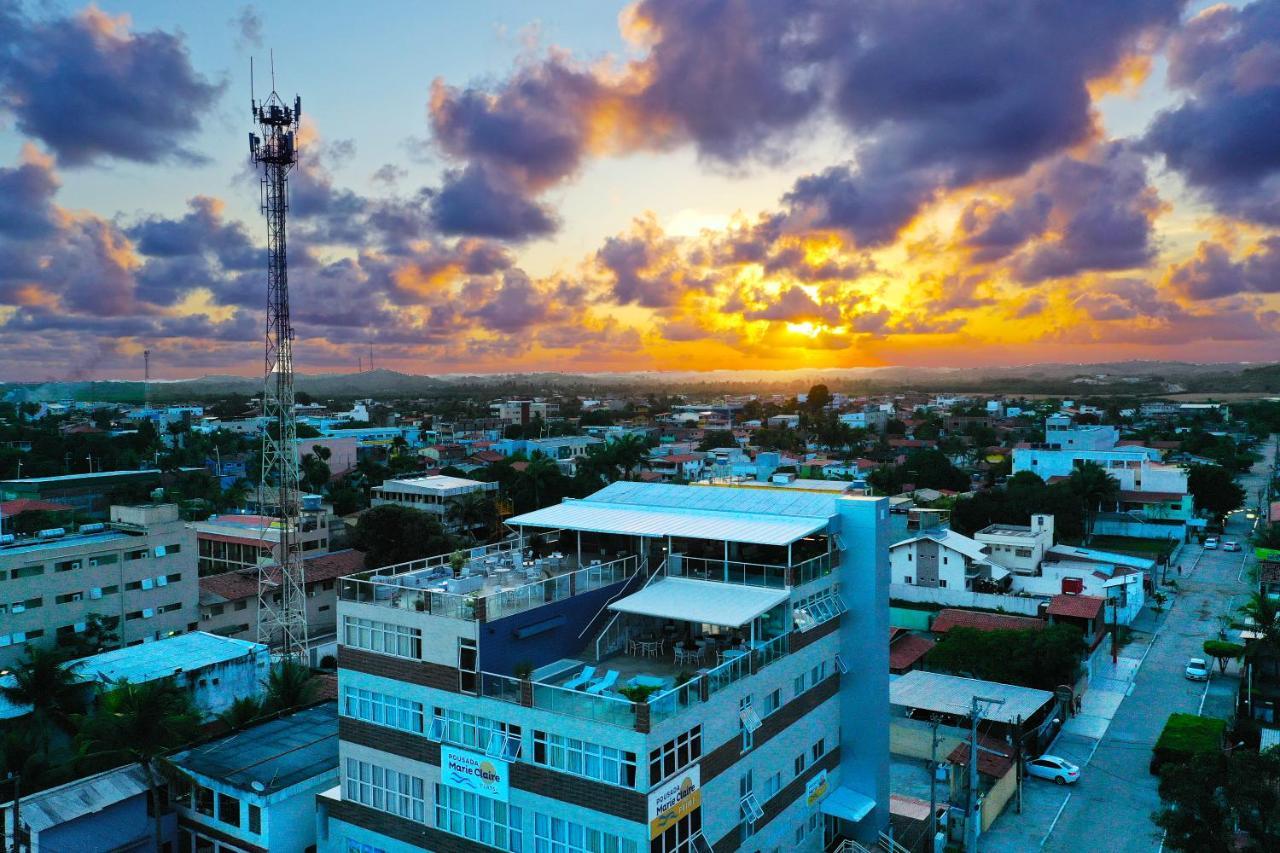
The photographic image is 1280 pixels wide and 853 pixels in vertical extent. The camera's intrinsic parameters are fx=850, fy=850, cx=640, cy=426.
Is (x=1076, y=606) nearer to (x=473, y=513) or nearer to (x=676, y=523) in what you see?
(x=676, y=523)

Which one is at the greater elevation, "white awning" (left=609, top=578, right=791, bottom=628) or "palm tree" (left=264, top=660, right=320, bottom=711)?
"white awning" (left=609, top=578, right=791, bottom=628)

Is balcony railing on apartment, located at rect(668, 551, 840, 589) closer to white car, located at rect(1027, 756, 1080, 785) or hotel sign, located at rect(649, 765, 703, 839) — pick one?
hotel sign, located at rect(649, 765, 703, 839)

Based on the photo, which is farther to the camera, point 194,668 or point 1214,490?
point 1214,490

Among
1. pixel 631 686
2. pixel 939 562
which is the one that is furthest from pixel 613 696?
pixel 939 562

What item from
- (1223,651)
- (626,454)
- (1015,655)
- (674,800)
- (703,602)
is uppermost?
(703,602)

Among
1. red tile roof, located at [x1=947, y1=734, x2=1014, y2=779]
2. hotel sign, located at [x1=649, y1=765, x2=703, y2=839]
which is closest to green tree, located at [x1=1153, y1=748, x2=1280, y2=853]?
red tile roof, located at [x1=947, y1=734, x2=1014, y2=779]

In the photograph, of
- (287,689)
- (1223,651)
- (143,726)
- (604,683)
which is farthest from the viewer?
(1223,651)

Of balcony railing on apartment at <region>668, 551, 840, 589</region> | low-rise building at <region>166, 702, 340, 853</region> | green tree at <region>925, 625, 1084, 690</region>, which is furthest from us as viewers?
green tree at <region>925, 625, 1084, 690</region>

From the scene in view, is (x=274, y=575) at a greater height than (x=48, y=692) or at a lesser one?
greater

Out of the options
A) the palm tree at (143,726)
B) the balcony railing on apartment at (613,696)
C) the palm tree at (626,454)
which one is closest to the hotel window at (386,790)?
the balcony railing on apartment at (613,696)
